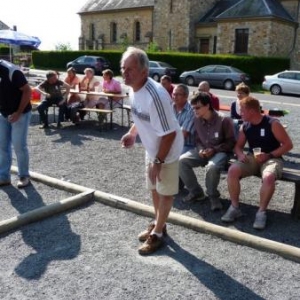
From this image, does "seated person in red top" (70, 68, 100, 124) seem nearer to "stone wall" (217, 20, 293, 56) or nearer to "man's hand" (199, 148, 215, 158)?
"man's hand" (199, 148, 215, 158)

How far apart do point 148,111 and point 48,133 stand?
20.9ft

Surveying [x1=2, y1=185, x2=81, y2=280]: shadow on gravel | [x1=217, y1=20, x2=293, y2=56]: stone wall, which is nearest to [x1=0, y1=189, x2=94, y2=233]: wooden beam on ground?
[x1=2, y1=185, x2=81, y2=280]: shadow on gravel

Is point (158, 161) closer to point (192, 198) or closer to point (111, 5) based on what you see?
point (192, 198)

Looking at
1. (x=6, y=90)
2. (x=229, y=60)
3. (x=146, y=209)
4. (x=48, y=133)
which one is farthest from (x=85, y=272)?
(x=229, y=60)

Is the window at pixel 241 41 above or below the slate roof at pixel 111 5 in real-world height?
below

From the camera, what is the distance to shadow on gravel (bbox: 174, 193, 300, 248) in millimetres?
4109

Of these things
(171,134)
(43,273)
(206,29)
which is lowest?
(43,273)

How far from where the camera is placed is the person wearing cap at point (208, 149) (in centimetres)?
474

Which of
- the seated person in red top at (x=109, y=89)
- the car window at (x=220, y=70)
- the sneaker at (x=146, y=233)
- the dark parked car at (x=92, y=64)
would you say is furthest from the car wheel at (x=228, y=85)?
the sneaker at (x=146, y=233)

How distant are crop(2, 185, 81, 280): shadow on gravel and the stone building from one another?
28.9 m

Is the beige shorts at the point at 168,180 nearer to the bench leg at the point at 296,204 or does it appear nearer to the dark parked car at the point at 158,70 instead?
the bench leg at the point at 296,204

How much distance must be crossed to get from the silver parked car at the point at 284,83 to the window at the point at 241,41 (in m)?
10.7

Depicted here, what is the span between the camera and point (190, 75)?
25234 millimetres

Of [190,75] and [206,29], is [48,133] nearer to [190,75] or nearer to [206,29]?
[190,75]
